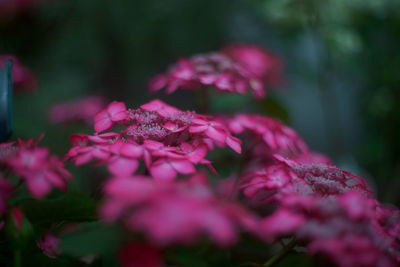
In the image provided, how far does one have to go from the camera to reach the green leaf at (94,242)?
1.21ft

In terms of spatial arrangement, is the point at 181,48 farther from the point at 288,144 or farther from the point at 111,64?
the point at 288,144

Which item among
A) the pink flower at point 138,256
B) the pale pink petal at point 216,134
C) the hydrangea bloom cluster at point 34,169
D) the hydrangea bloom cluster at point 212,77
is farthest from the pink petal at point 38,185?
the hydrangea bloom cluster at point 212,77

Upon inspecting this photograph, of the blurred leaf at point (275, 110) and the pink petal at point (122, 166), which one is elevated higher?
the pink petal at point (122, 166)

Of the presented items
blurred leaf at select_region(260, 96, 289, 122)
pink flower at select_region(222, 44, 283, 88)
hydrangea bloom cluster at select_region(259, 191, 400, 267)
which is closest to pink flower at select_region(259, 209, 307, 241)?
hydrangea bloom cluster at select_region(259, 191, 400, 267)

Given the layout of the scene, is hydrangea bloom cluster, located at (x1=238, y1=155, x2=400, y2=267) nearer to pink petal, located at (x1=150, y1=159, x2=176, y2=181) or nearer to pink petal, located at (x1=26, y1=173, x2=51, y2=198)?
pink petal, located at (x1=150, y1=159, x2=176, y2=181)

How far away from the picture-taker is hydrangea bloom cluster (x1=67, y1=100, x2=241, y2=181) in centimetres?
38

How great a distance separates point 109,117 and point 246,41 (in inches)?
64.5

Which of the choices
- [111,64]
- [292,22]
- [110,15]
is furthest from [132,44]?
[292,22]

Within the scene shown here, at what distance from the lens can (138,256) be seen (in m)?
0.30

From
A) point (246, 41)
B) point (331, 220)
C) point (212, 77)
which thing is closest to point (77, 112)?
point (212, 77)

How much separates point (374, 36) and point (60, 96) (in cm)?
164

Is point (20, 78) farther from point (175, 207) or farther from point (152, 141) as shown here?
point (175, 207)

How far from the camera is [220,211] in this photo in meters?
0.27

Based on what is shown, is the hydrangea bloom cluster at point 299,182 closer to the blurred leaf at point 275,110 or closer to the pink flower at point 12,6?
the blurred leaf at point 275,110
